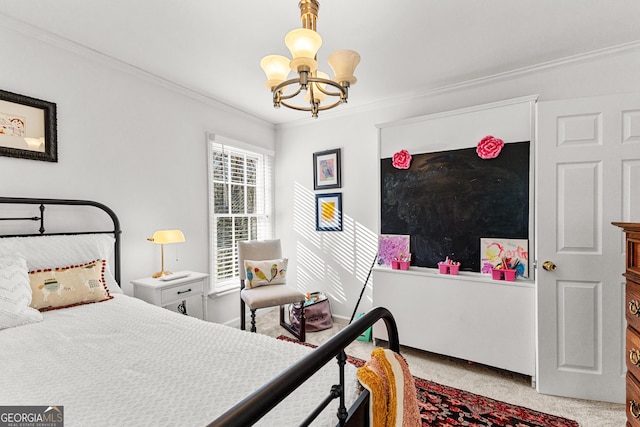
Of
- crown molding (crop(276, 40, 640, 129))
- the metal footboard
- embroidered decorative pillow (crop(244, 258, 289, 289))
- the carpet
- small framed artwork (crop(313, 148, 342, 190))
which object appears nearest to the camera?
the metal footboard

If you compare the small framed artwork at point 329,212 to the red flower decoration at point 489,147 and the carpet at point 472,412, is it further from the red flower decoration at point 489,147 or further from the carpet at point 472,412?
the carpet at point 472,412

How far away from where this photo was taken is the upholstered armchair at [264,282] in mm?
2971

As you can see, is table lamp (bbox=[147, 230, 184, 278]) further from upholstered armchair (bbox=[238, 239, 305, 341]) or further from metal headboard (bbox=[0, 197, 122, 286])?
upholstered armchair (bbox=[238, 239, 305, 341])

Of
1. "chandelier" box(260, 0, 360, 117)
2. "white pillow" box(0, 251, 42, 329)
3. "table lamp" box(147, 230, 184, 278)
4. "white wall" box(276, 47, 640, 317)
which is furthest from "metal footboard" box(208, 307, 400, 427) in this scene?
"white wall" box(276, 47, 640, 317)

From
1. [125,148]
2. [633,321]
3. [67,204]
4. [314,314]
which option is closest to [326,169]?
[314,314]

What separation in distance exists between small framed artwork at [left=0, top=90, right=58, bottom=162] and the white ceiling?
510mm

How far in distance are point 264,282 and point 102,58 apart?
2392 millimetres

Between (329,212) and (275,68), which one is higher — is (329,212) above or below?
below

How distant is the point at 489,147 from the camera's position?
2590mm

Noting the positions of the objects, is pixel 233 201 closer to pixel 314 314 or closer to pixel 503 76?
pixel 314 314

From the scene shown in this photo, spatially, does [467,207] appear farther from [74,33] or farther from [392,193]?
[74,33]

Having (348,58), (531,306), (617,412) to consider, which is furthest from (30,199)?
(617,412)

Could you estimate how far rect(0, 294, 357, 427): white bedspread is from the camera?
0.92 meters

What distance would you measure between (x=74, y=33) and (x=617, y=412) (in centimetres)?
436
